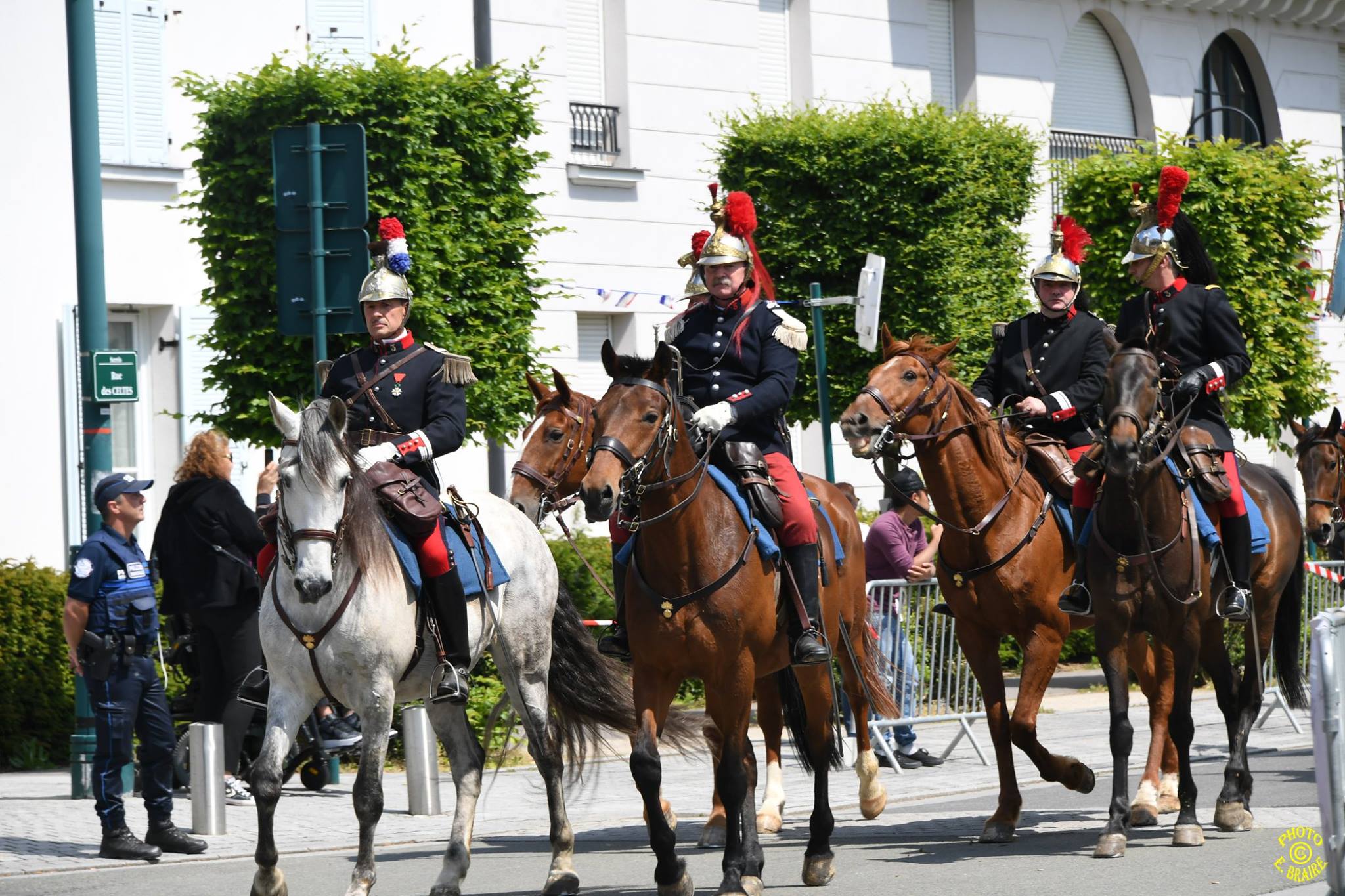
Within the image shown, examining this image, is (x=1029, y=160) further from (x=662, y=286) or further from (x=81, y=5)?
(x=81, y=5)

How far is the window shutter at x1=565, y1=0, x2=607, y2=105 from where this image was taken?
2412cm

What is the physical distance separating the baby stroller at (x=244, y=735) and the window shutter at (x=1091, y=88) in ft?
65.1

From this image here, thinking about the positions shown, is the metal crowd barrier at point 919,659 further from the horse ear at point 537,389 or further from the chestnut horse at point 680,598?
the chestnut horse at point 680,598

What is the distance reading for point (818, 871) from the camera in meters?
8.48

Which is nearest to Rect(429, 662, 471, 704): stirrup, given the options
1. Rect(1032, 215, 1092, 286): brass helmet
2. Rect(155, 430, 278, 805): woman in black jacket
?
Rect(155, 430, 278, 805): woman in black jacket

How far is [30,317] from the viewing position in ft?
62.9

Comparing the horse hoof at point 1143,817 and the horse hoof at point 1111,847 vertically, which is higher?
the horse hoof at point 1111,847

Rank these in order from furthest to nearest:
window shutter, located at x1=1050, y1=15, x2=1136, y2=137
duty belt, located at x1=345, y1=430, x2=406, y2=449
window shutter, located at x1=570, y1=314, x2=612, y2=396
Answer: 1. window shutter, located at x1=1050, y1=15, x2=1136, y2=137
2. window shutter, located at x1=570, y1=314, x2=612, y2=396
3. duty belt, located at x1=345, y1=430, x2=406, y2=449

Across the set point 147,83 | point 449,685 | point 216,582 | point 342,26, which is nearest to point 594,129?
point 342,26

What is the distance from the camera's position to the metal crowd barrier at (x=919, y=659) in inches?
526

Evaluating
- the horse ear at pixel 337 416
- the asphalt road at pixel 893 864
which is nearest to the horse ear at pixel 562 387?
the horse ear at pixel 337 416

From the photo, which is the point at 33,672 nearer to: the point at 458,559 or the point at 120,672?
the point at 120,672

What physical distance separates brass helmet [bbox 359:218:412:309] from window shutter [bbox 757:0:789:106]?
683 inches

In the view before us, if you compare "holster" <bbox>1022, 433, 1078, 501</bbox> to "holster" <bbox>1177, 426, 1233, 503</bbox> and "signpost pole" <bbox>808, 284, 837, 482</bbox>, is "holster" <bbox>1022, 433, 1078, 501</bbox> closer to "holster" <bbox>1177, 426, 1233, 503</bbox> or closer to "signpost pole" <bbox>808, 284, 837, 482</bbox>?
"holster" <bbox>1177, 426, 1233, 503</bbox>
